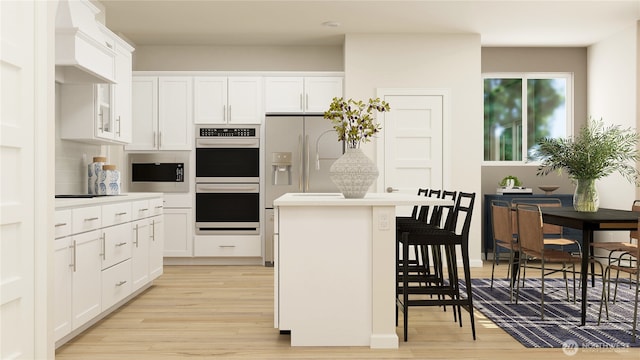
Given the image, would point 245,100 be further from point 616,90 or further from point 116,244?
point 616,90

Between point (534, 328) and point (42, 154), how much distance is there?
3.23 m

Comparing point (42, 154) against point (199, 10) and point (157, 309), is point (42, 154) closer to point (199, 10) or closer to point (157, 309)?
point (157, 309)

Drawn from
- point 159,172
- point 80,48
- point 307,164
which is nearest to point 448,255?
point 80,48

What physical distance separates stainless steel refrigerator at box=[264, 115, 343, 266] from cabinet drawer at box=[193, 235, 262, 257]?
23cm

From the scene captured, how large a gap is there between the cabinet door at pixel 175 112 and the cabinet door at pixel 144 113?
60 mm

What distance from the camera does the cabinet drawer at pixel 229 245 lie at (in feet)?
22.2

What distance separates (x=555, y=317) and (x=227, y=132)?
422 centimetres

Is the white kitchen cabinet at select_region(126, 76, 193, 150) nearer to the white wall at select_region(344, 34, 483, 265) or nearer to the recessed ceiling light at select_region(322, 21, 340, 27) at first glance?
the recessed ceiling light at select_region(322, 21, 340, 27)

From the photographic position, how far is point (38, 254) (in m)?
2.47

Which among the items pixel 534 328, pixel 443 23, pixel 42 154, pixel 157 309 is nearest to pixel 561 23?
pixel 443 23

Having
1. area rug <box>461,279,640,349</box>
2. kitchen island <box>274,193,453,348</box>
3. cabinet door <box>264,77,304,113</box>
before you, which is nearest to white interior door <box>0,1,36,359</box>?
kitchen island <box>274,193,453,348</box>

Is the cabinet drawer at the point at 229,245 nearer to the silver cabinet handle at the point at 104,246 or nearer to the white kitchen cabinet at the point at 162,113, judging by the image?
the white kitchen cabinet at the point at 162,113

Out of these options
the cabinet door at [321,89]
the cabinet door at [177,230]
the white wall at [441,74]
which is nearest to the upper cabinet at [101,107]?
the cabinet door at [177,230]

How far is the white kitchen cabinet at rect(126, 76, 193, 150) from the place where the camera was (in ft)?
22.3
